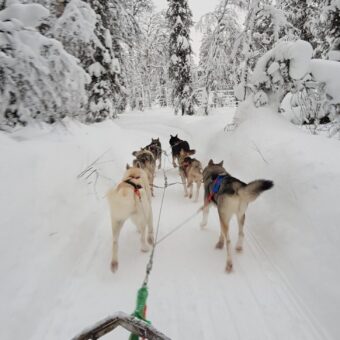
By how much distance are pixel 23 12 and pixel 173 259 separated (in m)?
4.30

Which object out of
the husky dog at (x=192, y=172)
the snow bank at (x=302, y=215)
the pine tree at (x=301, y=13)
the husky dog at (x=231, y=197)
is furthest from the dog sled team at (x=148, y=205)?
the pine tree at (x=301, y=13)

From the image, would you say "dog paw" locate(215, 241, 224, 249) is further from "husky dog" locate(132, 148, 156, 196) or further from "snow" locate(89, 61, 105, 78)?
"snow" locate(89, 61, 105, 78)

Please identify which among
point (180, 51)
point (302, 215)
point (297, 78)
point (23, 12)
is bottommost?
point (302, 215)

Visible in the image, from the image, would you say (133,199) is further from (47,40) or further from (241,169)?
(241,169)

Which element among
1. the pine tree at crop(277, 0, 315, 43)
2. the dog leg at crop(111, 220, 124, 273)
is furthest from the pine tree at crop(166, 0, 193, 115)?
the dog leg at crop(111, 220, 124, 273)

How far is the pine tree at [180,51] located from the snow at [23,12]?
721 inches

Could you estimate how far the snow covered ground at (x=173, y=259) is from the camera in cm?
275

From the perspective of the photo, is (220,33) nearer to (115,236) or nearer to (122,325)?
(115,236)

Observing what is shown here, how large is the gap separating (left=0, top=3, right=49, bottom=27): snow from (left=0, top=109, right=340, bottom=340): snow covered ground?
1.89 metres

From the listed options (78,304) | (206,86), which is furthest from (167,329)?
(206,86)

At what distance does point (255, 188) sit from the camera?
345 cm

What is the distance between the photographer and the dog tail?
3.34 meters

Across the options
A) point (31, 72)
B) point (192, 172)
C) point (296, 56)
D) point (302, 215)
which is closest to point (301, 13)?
point (296, 56)

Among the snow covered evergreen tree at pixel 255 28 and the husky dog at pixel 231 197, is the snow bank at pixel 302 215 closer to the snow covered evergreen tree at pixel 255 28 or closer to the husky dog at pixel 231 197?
the husky dog at pixel 231 197
